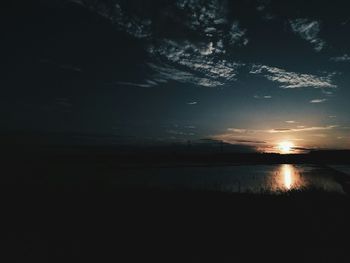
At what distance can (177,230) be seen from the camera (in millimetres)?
11719

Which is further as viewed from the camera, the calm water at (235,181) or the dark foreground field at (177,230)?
the calm water at (235,181)

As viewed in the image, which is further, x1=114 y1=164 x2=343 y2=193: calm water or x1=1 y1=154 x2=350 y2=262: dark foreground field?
x1=114 y1=164 x2=343 y2=193: calm water

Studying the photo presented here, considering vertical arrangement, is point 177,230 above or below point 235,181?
below

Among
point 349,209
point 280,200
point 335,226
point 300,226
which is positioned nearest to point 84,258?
point 300,226

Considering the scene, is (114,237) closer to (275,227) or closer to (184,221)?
(184,221)

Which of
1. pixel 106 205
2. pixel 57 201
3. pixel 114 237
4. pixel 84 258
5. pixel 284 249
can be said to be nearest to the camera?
pixel 84 258

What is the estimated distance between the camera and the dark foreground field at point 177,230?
9.46 meters

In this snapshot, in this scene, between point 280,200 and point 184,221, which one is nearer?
point 184,221

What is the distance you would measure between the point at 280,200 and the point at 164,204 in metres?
7.24

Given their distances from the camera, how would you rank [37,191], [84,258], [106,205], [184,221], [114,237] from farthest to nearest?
[37,191]
[106,205]
[184,221]
[114,237]
[84,258]

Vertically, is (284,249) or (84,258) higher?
(284,249)

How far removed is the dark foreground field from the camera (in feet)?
31.0

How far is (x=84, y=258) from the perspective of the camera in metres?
9.25

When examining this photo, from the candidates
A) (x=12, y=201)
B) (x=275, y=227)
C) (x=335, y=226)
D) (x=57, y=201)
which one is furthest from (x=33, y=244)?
(x=335, y=226)
